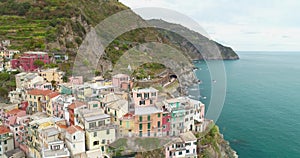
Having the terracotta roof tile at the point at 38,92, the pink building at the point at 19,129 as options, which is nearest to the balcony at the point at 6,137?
the pink building at the point at 19,129

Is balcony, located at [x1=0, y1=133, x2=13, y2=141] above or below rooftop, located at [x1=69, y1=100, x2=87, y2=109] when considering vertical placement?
below

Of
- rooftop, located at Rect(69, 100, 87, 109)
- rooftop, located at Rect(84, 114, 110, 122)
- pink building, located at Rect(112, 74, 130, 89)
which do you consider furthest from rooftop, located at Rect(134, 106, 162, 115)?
pink building, located at Rect(112, 74, 130, 89)

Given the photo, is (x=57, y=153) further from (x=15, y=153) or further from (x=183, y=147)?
(x=183, y=147)

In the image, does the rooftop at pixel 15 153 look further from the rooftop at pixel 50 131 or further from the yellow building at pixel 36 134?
the rooftop at pixel 50 131

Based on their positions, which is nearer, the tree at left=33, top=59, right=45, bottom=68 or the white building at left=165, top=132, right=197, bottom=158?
the white building at left=165, top=132, right=197, bottom=158

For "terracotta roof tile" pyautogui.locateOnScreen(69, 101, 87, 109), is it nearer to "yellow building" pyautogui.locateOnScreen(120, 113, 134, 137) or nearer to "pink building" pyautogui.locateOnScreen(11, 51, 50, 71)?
"yellow building" pyautogui.locateOnScreen(120, 113, 134, 137)

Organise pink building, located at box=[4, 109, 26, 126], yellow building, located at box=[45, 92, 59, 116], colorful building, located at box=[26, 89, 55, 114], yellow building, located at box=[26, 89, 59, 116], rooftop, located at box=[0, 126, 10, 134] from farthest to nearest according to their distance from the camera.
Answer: colorful building, located at box=[26, 89, 55, 114] < yellow building, located at box=[26, 89, 59, 116] < yellow building, located at box=[45, 92, 59, 116] < pink building, located at box=[4, 109, 26, 126] < rooftop, located at box=[0, 126, 10, 134]

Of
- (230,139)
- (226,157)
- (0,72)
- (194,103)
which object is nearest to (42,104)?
(0,72)

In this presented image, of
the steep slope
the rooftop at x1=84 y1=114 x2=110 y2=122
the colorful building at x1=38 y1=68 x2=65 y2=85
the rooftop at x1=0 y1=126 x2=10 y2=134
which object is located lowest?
the rooftop at x1=0 y1=126 x2=10 y2=134

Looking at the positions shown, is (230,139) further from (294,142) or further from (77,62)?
(77,62)

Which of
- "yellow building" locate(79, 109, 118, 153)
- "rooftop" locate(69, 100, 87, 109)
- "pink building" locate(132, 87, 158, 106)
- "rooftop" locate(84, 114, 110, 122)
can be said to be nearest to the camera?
"yellow building" locate(79, 109, 118, 153)
